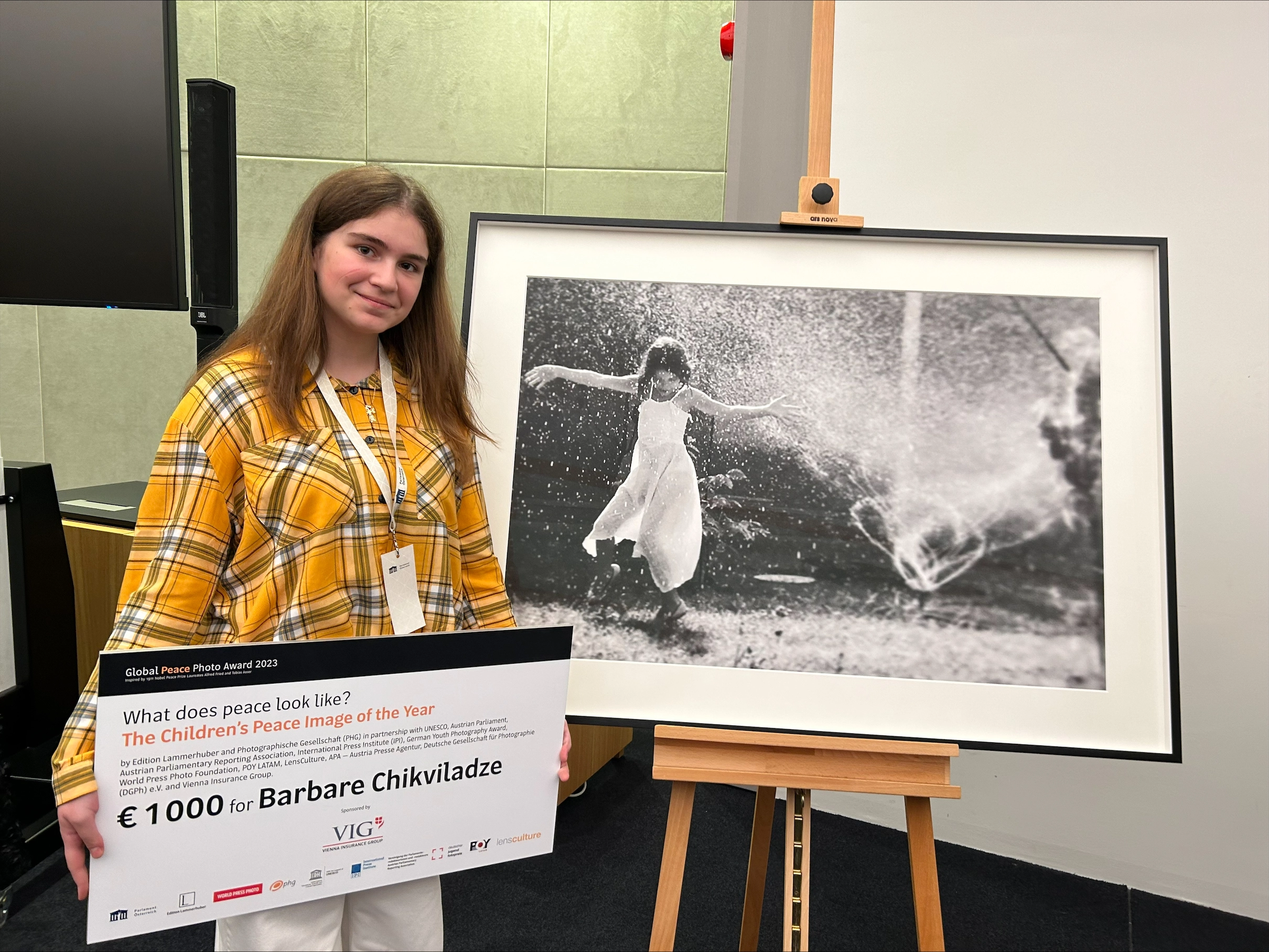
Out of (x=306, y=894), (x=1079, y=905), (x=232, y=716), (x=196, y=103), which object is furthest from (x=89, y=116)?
(x=1079, y=905)

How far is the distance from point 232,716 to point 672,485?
0.70m

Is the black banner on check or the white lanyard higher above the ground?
the white lanyard

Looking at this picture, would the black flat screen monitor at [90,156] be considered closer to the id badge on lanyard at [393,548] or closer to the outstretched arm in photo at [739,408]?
the id badge on lanyard at [393,548]

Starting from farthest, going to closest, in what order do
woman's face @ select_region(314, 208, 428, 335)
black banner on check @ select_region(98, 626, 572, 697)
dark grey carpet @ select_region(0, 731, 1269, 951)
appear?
dark grey carpet @ select_region(0, 731, 1269, 951), woman's face @ select_region(314, 208, 428, 335), black banner on check @ select_region(98, 626, 572, 697)

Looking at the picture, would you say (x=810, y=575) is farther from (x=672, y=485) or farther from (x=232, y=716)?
(x=232, y=716)

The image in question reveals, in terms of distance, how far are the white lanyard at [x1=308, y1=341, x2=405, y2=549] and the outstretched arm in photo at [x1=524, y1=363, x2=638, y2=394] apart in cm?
26

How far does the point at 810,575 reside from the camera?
1308 millimetres

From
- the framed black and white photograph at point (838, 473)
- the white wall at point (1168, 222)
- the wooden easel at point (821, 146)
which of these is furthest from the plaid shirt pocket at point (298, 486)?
the white wall at point (1168, 222)

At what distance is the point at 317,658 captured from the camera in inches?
38.9

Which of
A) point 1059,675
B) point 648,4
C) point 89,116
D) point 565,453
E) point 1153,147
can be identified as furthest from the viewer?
point 648,4

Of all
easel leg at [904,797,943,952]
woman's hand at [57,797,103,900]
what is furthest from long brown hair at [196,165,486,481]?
easel leg at [904,797,943,952]

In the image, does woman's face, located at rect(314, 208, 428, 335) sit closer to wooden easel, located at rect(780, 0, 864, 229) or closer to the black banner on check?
the black banner on check

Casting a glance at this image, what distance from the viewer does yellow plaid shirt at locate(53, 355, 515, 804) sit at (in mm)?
1021

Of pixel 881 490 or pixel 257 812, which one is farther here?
pixel 881 490
